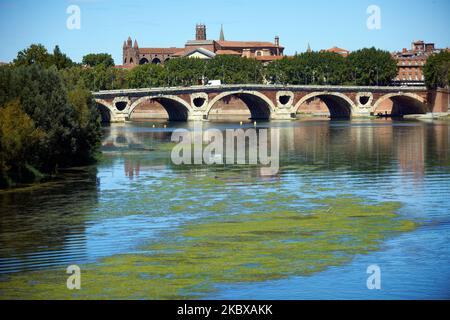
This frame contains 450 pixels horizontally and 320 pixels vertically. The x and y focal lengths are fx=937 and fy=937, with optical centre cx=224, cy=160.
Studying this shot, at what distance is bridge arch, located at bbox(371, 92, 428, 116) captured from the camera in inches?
4213

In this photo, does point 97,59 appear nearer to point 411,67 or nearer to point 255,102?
point 255,102

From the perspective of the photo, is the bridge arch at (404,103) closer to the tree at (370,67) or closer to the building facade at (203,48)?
the tree at (370,67)

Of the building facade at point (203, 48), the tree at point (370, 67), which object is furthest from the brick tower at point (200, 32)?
the tree at point (370, 67)

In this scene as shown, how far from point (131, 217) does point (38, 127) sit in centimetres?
1106

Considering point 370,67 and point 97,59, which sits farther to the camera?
point 97,59

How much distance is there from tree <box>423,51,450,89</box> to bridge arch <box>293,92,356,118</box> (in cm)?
988

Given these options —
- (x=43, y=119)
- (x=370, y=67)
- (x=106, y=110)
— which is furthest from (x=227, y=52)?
(x=43, y=119)

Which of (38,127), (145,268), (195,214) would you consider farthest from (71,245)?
(38,127)

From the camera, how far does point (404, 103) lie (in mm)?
113062

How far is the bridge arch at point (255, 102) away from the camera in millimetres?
102812

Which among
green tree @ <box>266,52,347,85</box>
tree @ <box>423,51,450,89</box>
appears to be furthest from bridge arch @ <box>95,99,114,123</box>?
tree @ <box>423,51,450,89</box>

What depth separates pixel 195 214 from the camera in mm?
29312

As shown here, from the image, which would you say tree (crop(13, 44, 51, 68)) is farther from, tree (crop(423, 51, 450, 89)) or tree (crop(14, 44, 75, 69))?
tree (crop(423, 51, 450, 89))

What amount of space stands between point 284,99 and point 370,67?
706 inches
